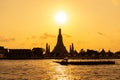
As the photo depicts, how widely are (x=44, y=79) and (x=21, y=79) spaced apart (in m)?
5.90

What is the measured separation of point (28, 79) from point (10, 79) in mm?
4542

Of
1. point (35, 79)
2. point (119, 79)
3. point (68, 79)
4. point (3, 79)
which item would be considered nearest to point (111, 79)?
point (119, 79)


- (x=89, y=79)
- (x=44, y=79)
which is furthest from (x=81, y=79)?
(x=44, y=79)

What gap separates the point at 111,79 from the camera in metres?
114

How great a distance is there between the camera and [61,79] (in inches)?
4535

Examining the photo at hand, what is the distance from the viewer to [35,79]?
11331 centimetres

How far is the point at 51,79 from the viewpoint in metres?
114

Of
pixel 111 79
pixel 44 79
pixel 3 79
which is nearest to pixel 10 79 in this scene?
pixel 3 79

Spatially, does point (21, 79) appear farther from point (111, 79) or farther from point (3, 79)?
point (111, 79)

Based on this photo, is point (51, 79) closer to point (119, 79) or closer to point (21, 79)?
point (21, 79)

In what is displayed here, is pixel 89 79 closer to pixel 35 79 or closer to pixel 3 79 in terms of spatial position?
pixel 35 79

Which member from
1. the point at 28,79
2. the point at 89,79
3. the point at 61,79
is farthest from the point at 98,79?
the point at 28,79

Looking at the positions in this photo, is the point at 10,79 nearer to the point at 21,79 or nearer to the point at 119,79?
the point at 21,79

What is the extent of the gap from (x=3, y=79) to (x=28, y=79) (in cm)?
629
